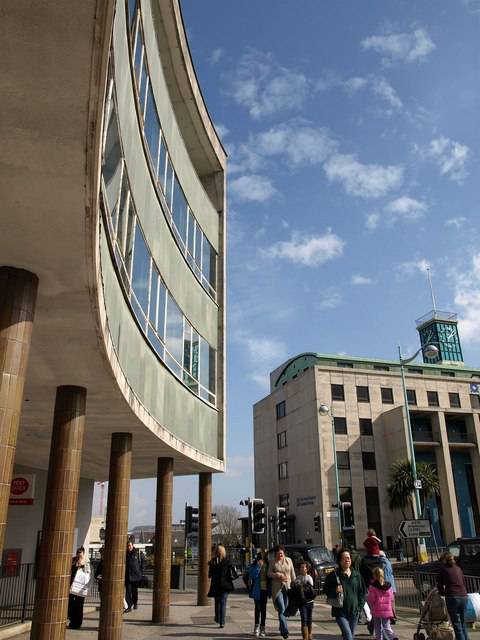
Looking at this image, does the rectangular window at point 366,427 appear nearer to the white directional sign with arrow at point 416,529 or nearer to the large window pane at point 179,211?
the white directional sign with arrow at point 416,529

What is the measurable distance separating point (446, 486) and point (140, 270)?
44.5 meters

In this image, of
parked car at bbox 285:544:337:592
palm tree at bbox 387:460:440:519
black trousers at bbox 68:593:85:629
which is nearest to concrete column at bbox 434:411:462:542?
palm tree at bbox 387:460:440:519

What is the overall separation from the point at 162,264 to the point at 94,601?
1218 cm

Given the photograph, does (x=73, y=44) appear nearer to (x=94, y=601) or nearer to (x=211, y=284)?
(x=211, y=284)

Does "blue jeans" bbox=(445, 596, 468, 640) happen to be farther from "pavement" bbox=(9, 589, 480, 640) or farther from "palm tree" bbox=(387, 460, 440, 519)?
"palm tree" bbox=(387, 460, 440, 519)

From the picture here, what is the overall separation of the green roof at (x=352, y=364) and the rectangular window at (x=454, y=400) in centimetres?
599

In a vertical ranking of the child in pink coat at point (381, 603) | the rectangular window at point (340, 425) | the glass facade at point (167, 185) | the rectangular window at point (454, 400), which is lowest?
the child in pink coat at point (381, 603)

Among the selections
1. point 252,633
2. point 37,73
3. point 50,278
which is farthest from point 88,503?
point 37,73

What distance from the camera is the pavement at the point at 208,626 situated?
39.4ft

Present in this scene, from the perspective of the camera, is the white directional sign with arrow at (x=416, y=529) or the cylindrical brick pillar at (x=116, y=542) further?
the white directional sign with arrow at (x=416, y=529)

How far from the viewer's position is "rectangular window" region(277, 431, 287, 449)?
5699cm

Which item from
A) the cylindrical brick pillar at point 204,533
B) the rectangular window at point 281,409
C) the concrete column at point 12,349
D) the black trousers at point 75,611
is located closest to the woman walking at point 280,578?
the black trousers at point 75,611

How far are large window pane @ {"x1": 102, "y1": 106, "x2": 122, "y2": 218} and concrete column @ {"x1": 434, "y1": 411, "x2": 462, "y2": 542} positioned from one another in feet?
152

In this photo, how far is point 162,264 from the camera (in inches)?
525
